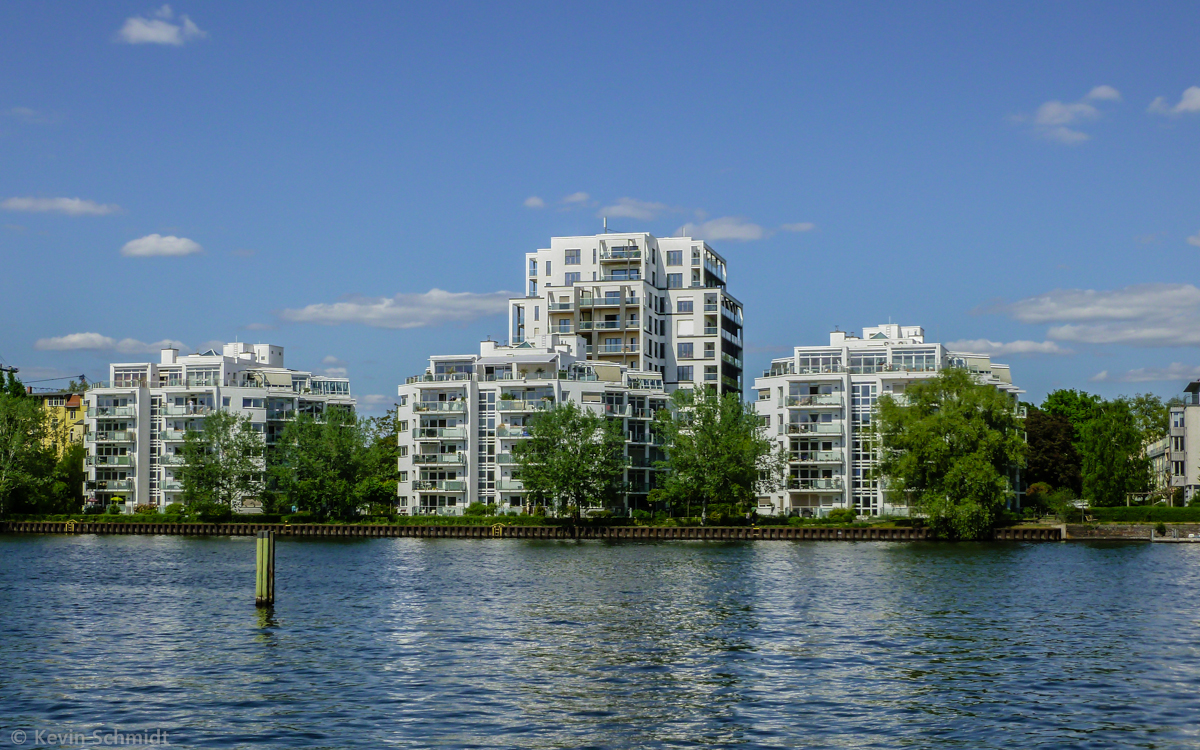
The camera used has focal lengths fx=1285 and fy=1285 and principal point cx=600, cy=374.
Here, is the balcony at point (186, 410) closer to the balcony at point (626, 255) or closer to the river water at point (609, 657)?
the balcony at point (626, 255)

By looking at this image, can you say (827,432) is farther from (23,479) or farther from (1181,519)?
(23,479)

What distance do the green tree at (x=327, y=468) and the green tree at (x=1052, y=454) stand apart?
8723 centimetres

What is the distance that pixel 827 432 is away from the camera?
161750 mm

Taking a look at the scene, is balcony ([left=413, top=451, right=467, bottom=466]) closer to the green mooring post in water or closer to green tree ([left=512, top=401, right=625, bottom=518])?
green tree ([left=512, top=401, right=625, bottom=518])

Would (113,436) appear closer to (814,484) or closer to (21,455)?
(21,455)

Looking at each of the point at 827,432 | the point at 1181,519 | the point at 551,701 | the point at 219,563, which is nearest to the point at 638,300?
the point at 827,432

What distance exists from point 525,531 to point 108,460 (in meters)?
68.2

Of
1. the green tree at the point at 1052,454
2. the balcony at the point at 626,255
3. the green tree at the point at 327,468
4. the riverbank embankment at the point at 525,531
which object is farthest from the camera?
the balcony at the point at 626,255

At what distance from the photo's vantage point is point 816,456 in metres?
161

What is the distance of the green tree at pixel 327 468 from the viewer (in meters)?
154

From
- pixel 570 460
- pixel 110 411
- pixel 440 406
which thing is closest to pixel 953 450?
pixel 570 460

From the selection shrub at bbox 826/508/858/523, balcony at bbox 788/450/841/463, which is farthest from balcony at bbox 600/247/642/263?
shrub at bbox 826/508/858/523

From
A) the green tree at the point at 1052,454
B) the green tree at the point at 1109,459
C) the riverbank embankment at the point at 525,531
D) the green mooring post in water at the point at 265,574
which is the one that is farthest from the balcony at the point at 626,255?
the green mooring post in water at the point at 265,574

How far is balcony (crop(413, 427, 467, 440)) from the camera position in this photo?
165 m
